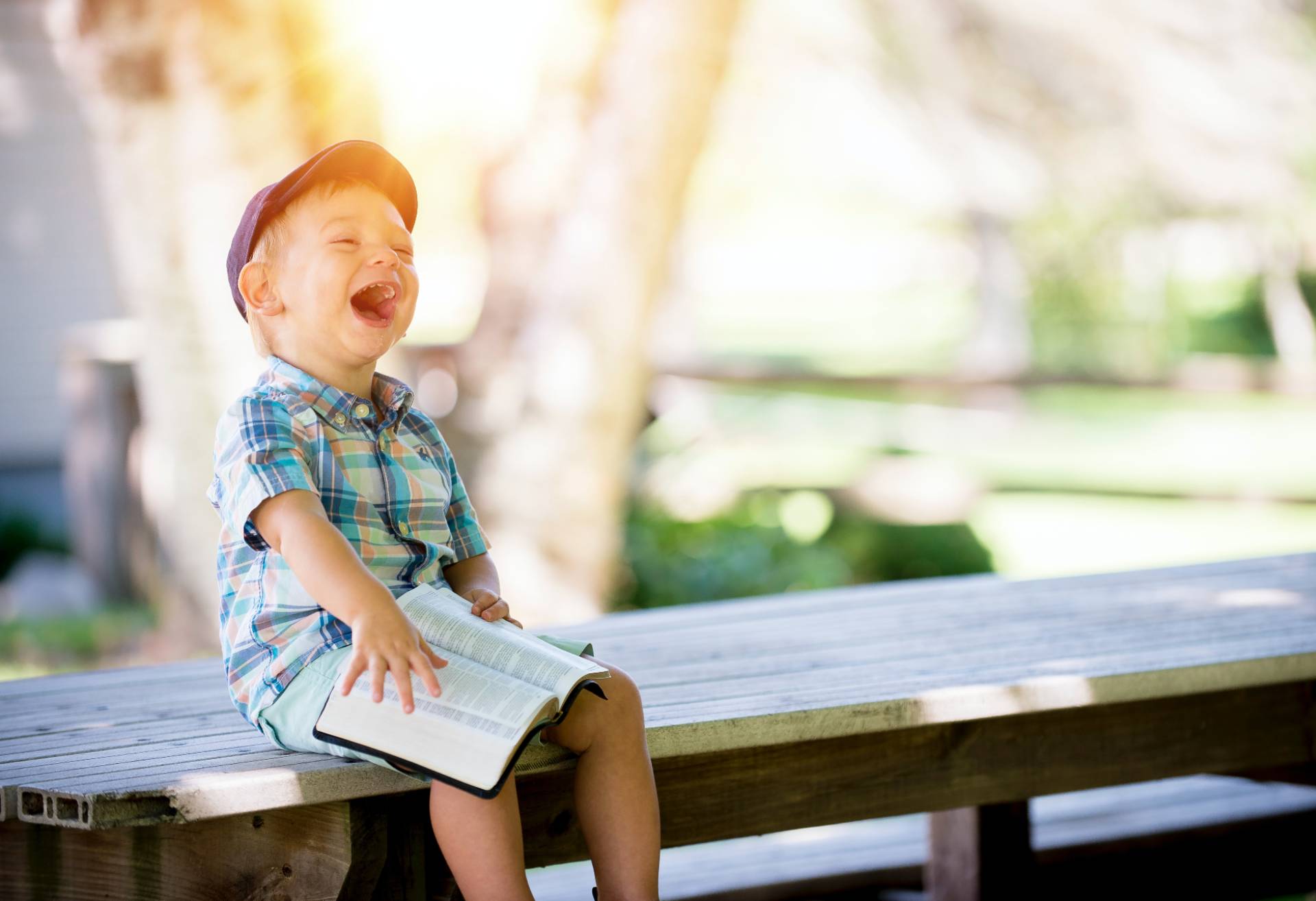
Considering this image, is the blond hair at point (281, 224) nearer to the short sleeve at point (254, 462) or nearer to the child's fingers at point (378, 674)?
the short sleeve at point (254, 462)

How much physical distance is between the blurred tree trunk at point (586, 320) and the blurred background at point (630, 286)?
0.04ft

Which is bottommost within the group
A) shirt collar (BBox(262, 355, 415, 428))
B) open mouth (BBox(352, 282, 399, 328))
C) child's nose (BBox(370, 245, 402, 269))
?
shirt collar (BBox(262, 355, 415, 428))

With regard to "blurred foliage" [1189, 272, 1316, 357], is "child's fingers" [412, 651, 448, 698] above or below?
below

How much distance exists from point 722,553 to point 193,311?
2.78 metres

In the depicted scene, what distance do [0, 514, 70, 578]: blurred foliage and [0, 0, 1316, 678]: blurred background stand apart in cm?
2

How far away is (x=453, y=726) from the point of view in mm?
1801

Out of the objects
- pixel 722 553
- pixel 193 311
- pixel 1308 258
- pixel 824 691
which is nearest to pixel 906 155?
pixel 1308 258

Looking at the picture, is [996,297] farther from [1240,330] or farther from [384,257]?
[384,257]

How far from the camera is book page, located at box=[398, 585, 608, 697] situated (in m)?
1.87

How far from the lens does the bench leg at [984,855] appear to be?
2.97 m

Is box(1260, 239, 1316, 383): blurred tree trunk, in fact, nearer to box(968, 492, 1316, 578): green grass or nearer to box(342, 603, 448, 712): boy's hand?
box(968, 492, 1316, 578): green grass

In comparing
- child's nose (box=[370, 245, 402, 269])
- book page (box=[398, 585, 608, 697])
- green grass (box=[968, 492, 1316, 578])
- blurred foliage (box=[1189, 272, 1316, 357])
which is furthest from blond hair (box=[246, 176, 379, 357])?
blurred foliage (box=[1189, 272, 1316, 357])

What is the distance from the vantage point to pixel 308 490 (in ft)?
6.36

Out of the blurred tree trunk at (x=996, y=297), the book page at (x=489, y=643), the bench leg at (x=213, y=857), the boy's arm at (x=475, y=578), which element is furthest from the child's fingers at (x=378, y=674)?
the blurred tree trunk at (x=996, y=297)
